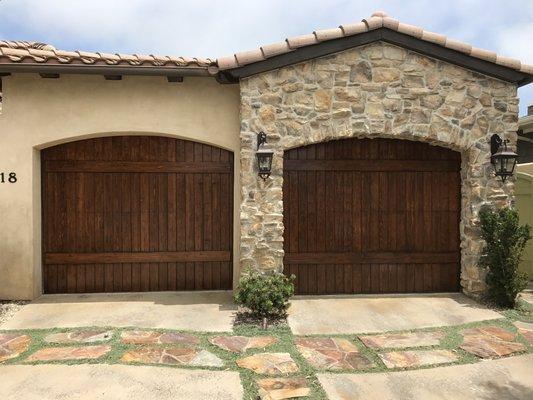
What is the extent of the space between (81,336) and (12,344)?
73 cm

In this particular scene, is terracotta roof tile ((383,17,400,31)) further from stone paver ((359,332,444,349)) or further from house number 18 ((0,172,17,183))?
house number 18 ((0,172,17,183))

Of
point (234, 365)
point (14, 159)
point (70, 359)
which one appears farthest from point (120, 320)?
point (14, 159)

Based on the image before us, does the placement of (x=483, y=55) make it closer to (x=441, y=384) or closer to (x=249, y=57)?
(x=249, y=57)

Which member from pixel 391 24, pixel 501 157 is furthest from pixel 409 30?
pixel 501 157

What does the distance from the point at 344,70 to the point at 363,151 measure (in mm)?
1359

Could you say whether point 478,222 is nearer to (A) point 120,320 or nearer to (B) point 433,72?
(B) point 433,72

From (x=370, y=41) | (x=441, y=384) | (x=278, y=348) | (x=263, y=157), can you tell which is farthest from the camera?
(x=370, y=41)

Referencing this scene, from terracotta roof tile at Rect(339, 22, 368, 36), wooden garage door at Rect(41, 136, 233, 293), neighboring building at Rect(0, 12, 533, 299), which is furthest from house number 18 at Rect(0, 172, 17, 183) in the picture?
terracotta roof tile at Rect(339, 22, 368, 36)

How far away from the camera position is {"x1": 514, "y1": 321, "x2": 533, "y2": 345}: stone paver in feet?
14.2

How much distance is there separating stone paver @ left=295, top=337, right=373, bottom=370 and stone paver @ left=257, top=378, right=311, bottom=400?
0.39 m

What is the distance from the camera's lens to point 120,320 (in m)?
4.83

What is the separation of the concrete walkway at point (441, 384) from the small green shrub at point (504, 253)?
5.95 ft

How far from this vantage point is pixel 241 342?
4188 millimetres

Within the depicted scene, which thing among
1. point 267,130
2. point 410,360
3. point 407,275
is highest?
point 267,130
